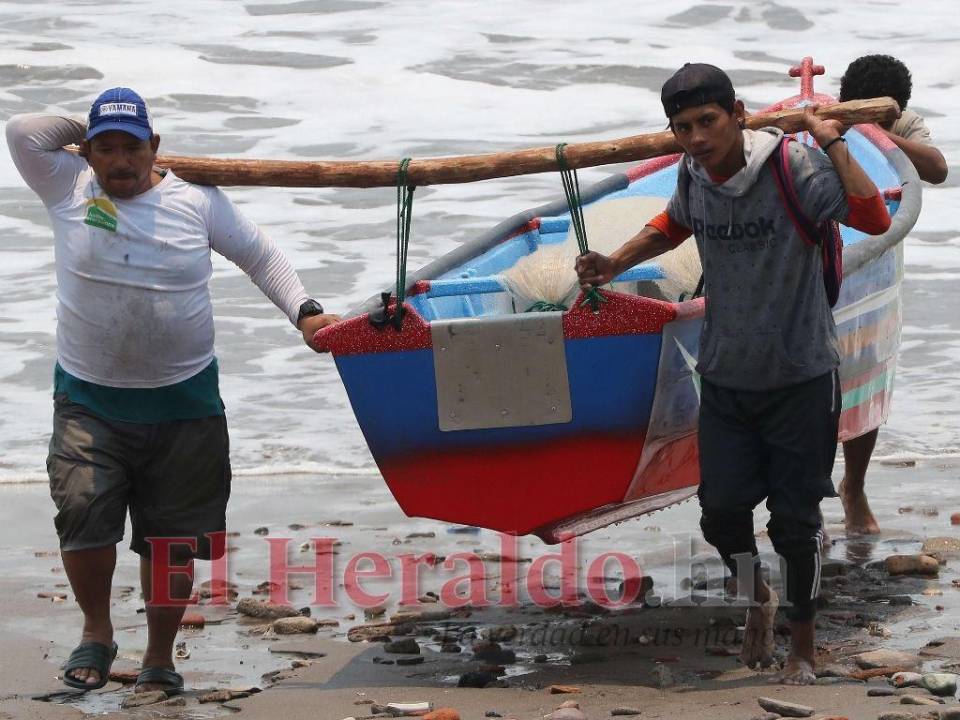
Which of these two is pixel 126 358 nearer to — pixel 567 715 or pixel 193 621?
pixel 193 621

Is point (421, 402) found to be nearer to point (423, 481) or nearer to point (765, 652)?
point (423, 481)

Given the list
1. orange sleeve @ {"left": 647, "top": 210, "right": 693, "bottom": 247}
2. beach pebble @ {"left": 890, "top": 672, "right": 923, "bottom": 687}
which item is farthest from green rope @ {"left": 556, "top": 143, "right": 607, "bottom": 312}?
beach pebble @ {"left": 890, "top": 672, "right": 923, "bottom": 687}

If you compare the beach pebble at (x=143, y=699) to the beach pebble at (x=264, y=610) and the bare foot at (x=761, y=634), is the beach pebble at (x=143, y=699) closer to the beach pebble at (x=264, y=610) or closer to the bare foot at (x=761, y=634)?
the beach pebble at (x=264, y=610)

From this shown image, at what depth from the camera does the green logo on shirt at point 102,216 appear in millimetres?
4445

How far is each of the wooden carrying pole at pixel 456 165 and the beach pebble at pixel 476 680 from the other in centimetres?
150

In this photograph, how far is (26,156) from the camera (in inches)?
175

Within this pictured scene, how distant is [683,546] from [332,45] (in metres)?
16.7

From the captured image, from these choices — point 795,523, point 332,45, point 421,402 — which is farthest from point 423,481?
point 332,45

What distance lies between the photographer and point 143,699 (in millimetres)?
4469

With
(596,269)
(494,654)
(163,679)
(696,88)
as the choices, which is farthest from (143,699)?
(696,88)

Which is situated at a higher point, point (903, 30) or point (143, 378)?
point (903, 30)

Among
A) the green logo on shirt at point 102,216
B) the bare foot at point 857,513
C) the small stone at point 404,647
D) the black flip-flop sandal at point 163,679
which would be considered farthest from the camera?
the bare foot at point 857,513

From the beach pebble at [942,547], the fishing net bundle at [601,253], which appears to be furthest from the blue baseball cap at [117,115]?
the beach pebble at [942,547]

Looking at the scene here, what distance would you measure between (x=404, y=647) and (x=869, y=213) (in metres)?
2.10
